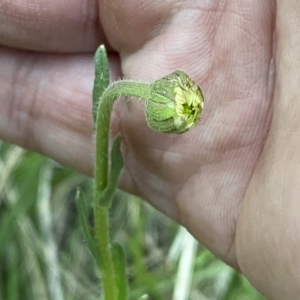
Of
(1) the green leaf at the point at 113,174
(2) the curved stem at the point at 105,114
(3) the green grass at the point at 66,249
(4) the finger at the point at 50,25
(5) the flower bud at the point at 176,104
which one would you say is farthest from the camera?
(3) the green grass at the point at 66,249

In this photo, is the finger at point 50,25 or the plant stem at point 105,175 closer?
the plant stem at point 105,175

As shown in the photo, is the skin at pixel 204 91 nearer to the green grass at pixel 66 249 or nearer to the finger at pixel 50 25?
the finger at pixel 50 25

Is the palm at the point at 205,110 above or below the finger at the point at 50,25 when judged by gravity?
below

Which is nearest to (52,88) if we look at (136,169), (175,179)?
(136,169)

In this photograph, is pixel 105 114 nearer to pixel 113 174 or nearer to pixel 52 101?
pixel 113 174

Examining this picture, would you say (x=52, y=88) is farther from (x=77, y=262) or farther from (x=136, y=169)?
(x=77, y=262)

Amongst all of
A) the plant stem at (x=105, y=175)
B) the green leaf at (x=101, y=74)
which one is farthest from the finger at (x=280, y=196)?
the green leaf at (x=101, y=74)

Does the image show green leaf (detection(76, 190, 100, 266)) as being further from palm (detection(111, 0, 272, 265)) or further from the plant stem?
palm (detection(111, 0, 272, 265))

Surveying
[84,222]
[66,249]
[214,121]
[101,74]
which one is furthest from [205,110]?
[66,249]
